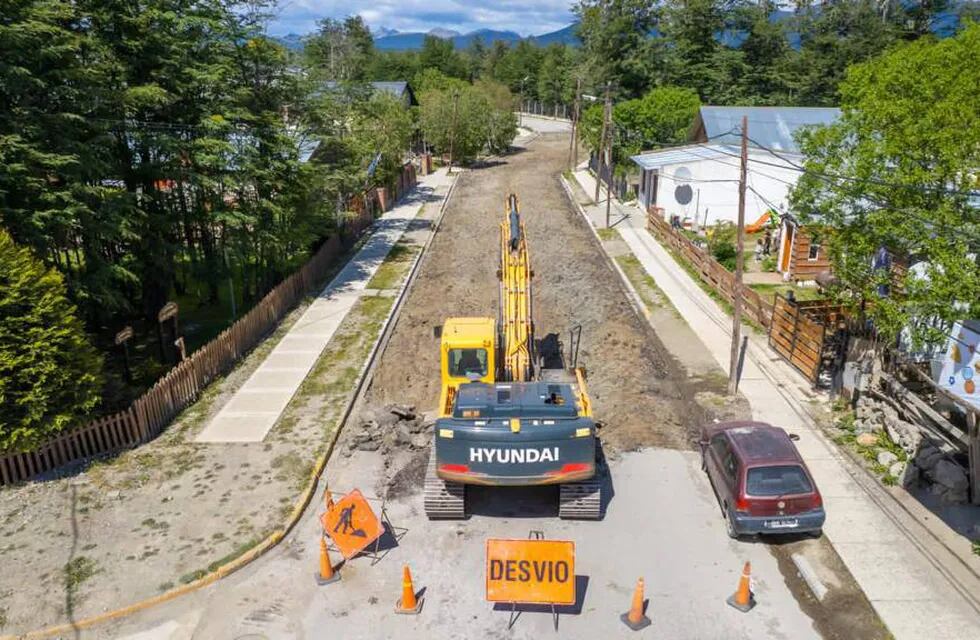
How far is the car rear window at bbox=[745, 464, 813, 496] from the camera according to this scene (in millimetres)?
11977

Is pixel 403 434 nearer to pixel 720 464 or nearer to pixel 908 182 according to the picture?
pixel 720 464

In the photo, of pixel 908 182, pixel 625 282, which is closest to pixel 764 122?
pixel 625 282

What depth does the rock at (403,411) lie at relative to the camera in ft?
55.6

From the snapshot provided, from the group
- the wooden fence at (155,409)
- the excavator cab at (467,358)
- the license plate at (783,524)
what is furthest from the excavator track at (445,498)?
the wooden fence at (155,409)

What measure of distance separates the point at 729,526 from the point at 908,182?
7.83 meters

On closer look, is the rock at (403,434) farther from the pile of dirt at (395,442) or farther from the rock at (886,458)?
the rock at (886,458)

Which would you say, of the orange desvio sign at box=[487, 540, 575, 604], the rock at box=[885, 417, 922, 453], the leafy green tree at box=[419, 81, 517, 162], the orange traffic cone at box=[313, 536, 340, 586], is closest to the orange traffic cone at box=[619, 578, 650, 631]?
the orange desvio sign at box=[487, 540, 575, 604]

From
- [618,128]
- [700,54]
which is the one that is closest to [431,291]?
[618,128]

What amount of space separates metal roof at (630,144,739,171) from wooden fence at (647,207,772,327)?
2511 millimetres

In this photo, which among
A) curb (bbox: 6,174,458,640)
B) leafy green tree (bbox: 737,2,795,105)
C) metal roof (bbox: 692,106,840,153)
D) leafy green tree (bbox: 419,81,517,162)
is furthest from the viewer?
leafy green tree (bbox: 737,2,795,105)

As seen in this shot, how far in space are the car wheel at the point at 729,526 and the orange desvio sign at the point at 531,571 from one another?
3.77 meters

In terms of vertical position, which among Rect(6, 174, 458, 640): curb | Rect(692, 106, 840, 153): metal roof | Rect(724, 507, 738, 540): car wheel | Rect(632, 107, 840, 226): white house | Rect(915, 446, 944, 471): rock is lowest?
Rect(6, 174, 458, 640): curb

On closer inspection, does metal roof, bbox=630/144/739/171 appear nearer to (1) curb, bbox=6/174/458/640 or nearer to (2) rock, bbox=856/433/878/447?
(2) rock, bbox=856/433/878/447

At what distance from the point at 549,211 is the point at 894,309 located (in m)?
30.3
